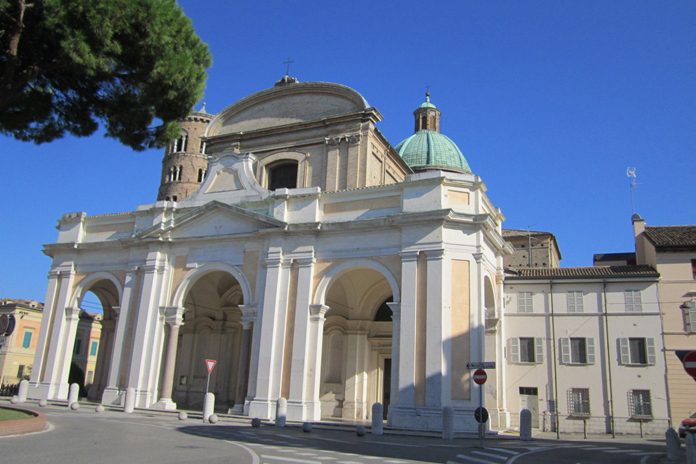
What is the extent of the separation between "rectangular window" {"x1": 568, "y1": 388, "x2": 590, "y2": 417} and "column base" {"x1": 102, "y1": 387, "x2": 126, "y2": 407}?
1732 cm

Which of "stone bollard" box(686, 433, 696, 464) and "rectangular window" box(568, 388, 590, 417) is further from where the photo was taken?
"rectangular window" box(568, 388, 590, 417)

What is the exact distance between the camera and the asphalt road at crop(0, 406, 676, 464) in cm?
912

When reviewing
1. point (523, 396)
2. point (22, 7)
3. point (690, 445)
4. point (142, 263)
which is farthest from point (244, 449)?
point (523, 396)

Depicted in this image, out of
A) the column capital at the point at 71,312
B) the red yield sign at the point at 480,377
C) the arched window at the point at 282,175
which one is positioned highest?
the arched window at the point at 282,175

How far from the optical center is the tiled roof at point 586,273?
992 inches

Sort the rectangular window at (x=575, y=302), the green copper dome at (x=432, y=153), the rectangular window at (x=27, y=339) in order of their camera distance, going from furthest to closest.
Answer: the rectangular window at (x=27, y=339) → the green copper dome at (x=432, y=153) → the rectangular window at (x=575, y=302)

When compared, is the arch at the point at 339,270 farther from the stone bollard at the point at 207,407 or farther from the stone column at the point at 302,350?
the stone bollard at the point at 207,407

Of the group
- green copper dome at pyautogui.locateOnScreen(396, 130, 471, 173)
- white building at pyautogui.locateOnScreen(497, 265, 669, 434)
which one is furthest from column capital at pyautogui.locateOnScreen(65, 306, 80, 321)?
green copper dome at pyautogui.locateOnScreen(396, 130, 471, 173)

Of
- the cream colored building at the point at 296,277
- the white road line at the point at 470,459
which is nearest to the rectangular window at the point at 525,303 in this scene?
the cream colored building at the point at 296,277

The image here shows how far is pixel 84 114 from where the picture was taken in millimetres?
13758

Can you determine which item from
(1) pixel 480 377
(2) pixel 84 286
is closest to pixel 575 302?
(1) pixel 480 377

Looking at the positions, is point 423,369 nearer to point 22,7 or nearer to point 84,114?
point 84,114

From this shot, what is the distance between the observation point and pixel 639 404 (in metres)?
23.7

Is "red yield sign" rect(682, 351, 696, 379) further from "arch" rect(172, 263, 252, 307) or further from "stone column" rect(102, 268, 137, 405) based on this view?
"stone column" rect(102, 268, 137, 405)
